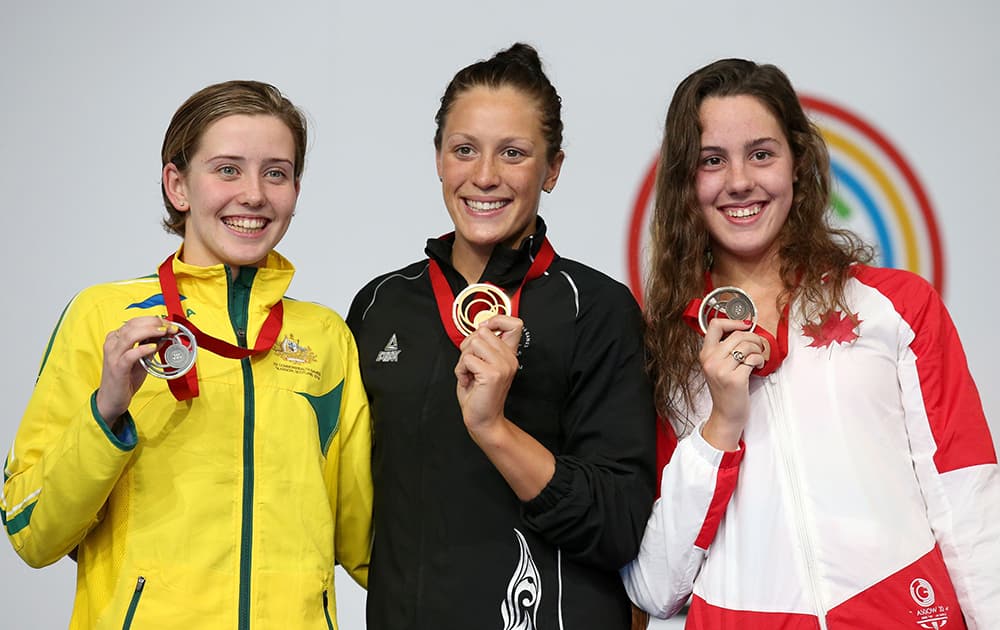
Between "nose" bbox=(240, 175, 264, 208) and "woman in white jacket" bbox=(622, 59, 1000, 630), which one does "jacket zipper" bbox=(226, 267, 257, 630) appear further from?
"woman in white jacket" bbox=(622, 59, 1000, 630)

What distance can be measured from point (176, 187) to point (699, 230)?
91 centimetres

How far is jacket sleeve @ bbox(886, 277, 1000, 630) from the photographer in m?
1.63

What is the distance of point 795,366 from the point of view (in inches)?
69.7

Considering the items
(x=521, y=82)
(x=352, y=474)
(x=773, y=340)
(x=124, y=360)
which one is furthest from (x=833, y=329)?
(x=124, y=360)

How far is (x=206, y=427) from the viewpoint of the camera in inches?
66.7

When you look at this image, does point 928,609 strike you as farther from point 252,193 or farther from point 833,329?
point 252,193

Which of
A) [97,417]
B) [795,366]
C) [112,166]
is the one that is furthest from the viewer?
[112,166]

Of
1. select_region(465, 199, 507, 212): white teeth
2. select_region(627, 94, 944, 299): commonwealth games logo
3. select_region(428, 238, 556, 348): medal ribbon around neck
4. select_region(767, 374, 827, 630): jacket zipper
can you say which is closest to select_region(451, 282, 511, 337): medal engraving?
select_region(428, 238, 556, 348): medal ribbon around neck

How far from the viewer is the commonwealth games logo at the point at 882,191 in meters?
3.39

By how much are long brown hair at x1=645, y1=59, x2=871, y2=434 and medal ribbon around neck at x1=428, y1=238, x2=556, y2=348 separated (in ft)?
0.71

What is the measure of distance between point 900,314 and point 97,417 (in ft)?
4.02

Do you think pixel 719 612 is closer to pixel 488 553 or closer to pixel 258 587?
pixel 488 553

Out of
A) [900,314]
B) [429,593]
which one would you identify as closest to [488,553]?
[429,593]

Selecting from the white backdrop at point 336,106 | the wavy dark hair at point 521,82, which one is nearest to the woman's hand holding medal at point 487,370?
the wavy dark hair at point 521,82
